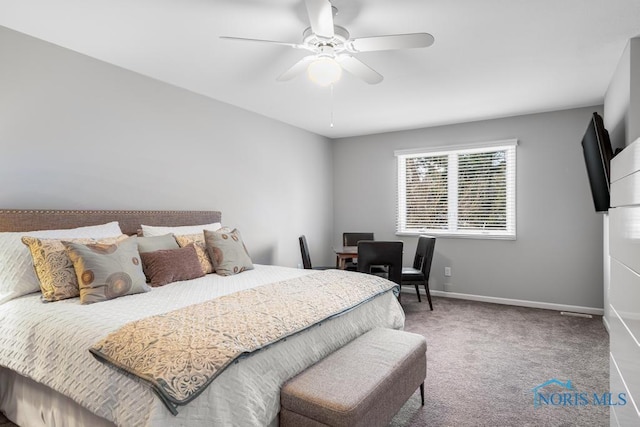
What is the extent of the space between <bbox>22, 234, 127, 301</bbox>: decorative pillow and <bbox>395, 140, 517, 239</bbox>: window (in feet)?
14.0

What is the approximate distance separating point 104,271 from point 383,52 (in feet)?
7.98

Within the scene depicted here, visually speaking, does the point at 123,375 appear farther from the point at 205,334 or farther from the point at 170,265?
the point at 170,265

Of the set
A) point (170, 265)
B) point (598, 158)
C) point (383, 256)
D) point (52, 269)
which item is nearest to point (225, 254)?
point (170, 265)

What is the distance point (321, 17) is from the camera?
6.25 feet

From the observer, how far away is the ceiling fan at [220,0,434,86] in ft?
6.37

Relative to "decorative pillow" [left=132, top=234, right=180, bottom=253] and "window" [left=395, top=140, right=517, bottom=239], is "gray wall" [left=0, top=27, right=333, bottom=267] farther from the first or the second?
"window" [left=395, top=140, right=517, bottom=239]

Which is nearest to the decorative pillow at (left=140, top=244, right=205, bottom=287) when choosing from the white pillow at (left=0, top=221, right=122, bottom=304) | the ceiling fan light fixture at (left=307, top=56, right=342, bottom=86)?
the white pillow at (left=0, top=221, right=122, bottom=304)

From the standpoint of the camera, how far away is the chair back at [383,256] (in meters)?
3.94

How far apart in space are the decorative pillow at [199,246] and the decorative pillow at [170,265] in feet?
0.48

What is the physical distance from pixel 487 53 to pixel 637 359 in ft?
7.68

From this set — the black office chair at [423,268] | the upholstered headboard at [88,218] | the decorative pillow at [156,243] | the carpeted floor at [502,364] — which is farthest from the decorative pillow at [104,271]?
the black office chair at [423,268]

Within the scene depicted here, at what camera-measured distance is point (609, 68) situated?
120 inches

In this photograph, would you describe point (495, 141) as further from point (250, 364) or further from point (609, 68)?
point (250, 364)

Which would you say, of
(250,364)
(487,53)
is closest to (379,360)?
(250,364)
